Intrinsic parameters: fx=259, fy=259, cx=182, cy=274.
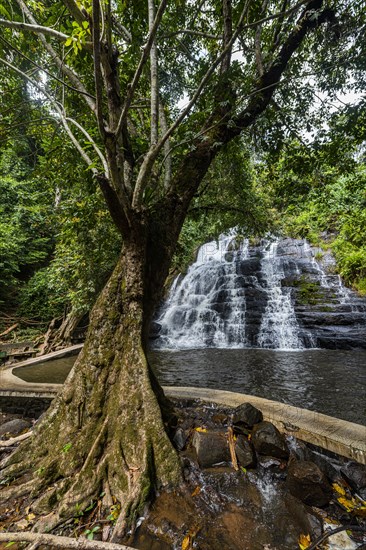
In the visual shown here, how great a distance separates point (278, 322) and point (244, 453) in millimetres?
9304

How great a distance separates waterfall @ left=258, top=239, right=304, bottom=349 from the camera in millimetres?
10289

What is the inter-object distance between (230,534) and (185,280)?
14.0 meters

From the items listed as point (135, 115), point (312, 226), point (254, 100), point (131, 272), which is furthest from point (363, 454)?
point (312, 226)

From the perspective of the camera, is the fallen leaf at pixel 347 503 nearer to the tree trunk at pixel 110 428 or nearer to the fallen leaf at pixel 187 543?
the fallen leaf at pixel 187 543

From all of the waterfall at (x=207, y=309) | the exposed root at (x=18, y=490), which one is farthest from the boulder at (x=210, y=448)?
the waterfall at (x=207, y=309)

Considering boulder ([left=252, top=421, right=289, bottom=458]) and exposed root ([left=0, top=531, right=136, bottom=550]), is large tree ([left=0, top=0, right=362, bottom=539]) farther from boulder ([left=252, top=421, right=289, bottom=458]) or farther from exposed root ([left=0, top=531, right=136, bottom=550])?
boulder ([left=252, top=421, right=289, bottom=458])

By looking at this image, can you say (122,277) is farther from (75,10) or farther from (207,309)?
(207,309)

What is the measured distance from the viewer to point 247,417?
2781mm

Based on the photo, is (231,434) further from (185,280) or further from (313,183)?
(185,280)

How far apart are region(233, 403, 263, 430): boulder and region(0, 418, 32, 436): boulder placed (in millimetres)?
2956

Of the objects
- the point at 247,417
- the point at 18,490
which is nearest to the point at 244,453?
the point at 247,417

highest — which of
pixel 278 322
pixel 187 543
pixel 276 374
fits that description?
pixel 278 322

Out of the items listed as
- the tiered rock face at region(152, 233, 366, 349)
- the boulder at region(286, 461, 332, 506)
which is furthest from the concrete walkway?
the tiered rock face at region(152, 233, 366, 349)

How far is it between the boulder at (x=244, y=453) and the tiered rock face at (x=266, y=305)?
6.78 metres
